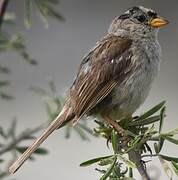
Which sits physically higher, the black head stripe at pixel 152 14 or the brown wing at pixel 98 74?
the black head stripe at pixel 152 14

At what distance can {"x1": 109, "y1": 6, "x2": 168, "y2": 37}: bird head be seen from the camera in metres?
4.20

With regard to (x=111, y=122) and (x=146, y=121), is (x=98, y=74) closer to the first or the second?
(x=111, y=122)

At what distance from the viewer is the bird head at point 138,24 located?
4.20m

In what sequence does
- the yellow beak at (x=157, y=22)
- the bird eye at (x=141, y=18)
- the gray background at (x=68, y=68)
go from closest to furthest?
the yellow beak at (x=157, y=22)
the bird eye at (x=141, y=18)
the gray background at (x=68, y=68)

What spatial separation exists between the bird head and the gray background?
10.6 ft

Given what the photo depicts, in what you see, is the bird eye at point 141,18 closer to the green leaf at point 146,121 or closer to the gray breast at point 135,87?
the gray breast at point 135,87

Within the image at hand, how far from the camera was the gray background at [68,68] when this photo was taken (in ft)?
26.6

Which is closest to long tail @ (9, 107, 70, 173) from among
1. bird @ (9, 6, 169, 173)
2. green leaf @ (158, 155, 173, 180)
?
bird @ (9, 6, 169, 173)

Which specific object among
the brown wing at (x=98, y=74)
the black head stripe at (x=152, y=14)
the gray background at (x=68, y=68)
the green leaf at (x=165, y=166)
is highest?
the green leaf at (x=165, y=166)

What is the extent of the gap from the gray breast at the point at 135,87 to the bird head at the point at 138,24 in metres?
0.31

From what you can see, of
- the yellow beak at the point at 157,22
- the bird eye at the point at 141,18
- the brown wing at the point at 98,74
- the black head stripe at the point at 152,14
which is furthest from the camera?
the bird eye at the point at 141,18

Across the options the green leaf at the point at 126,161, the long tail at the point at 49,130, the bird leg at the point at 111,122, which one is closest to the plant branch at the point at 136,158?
the green leaf at the point at 126,161

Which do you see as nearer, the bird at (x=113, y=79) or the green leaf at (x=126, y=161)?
the green leaf at (x=126, y=161)

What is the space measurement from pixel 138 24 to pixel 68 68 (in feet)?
17.8
